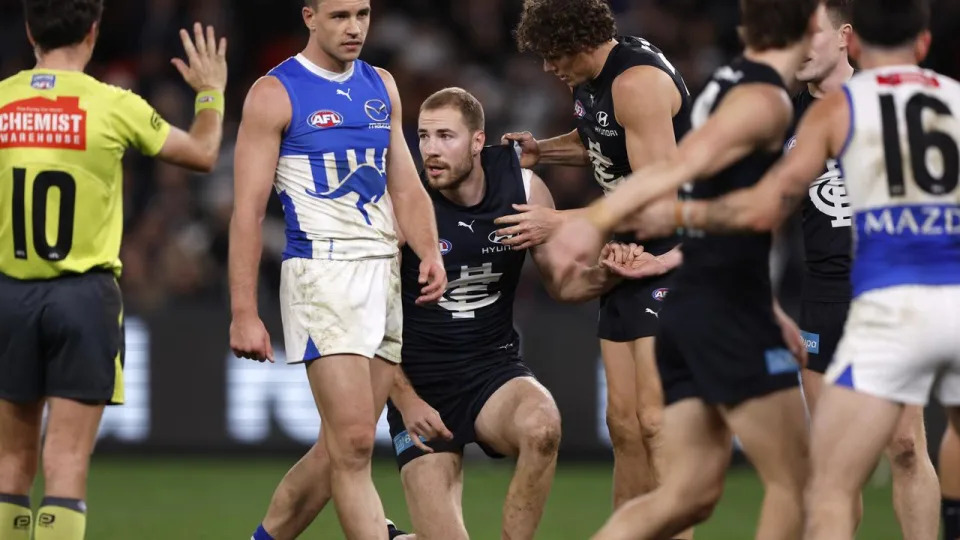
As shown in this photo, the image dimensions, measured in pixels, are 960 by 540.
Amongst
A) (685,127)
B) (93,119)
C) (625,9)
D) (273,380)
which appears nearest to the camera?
(93,119)

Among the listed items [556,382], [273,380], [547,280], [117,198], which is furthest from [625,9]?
[117,198]

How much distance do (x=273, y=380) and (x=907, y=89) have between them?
807 centimetres

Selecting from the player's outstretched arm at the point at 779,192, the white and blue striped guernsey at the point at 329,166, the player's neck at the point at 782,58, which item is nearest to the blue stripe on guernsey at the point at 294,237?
the white and blue striped guernsey at the point at 329,166

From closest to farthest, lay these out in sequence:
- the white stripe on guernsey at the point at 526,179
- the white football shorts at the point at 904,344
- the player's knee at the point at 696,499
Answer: the white football shorts at the point at 904,344 → the player's knee at the point at 696,499 → the white stripe on guernsey at the point at 526,179

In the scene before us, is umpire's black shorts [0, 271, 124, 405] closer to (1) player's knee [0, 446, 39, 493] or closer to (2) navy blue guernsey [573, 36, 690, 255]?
(1) player's knee [0, 446, 39, 493]

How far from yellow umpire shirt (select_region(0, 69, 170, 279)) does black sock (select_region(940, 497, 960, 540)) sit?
352cm

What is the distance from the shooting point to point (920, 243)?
16.0ft

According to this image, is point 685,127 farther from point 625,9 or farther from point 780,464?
point 625,9

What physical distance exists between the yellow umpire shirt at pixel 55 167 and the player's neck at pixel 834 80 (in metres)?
3.28

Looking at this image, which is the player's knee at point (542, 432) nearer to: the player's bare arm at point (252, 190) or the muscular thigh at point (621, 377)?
the muscular thigh at point (621, 377)

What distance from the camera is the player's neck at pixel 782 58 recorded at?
5.12 metres

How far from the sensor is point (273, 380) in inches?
480

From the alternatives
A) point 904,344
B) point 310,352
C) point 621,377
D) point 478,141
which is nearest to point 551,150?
point 478,141

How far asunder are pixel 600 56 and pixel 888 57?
2.05 meters
